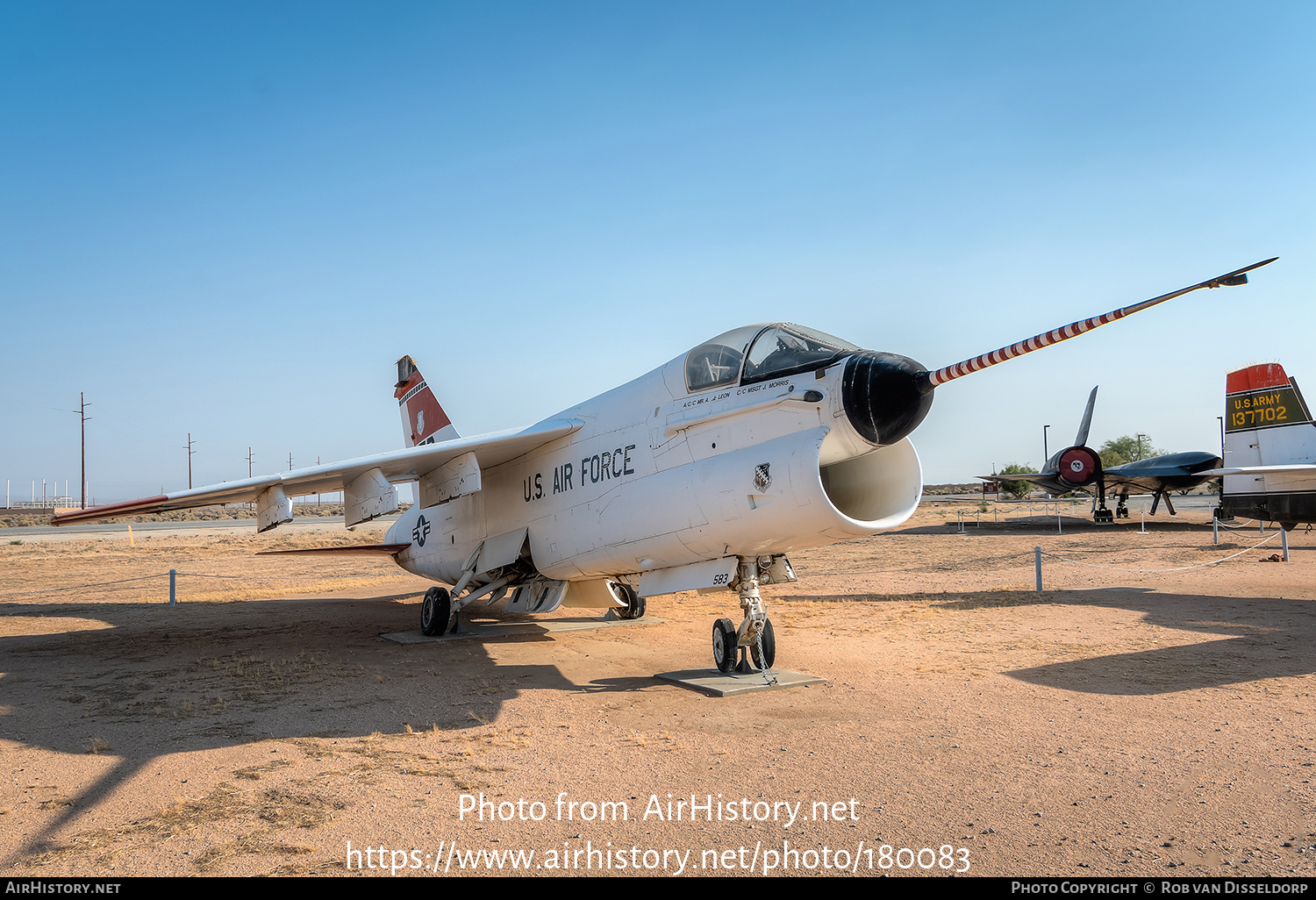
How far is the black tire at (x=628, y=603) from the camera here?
1268cm

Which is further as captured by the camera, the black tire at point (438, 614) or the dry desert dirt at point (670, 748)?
the black tire at point (438, 614)

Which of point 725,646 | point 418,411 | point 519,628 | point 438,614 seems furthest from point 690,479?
→ point 418,411

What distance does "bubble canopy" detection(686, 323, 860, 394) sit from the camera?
7180 mm

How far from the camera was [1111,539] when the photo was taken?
1048 inches

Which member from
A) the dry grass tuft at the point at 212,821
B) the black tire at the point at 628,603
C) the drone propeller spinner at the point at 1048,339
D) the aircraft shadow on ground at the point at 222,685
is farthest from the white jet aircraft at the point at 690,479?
the dry grass tuft at the point at 212,821

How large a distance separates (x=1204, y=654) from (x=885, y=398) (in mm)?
5801

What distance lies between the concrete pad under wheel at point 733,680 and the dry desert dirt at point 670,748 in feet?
0.40

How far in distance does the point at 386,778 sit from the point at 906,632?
8191mm

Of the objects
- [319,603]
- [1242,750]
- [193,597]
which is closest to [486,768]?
[1242,750]

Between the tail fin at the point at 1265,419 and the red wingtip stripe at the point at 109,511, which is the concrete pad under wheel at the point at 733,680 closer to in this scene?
the red wingtip stripe at the point at 109,511

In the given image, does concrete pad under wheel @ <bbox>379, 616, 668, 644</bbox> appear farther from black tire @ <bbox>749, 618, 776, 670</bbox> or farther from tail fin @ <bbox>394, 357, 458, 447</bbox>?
black tire @ <bbox>749, 618, 776, 670</bbox>

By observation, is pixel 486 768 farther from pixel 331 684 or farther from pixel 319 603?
pixel 319 603

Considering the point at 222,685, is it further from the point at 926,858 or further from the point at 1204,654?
the point at 1204,654

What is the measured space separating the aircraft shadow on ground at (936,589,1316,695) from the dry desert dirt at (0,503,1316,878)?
0.06 metres
